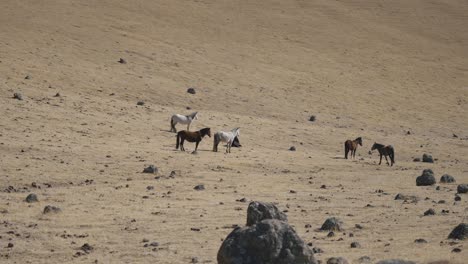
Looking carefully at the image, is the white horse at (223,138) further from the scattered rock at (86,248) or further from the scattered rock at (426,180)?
the scattered rock at (86,248)

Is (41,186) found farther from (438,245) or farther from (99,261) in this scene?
(438,245)

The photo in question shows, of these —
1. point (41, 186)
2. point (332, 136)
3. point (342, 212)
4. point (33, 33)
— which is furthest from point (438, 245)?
point (33, 33)

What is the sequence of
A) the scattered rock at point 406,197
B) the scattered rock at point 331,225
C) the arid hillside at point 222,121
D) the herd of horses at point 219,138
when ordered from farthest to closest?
the herd of horses at point 219,138 < the scattered rock at point 406,197 < the arid hillside at point 222,121 < the scattered rock at point 331,225

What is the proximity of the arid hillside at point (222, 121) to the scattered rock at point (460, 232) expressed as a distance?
334 millimetres

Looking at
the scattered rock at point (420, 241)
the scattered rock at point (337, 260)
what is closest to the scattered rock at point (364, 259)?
the scattered rock at point (337, 260)

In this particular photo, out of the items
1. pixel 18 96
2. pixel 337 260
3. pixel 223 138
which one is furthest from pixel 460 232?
pixel 18 96

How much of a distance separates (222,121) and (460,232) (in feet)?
68.3

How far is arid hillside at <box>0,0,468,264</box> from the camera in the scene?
605 inches

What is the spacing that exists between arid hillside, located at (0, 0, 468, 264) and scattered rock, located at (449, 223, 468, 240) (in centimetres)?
33

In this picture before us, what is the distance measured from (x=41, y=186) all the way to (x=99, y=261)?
7.85 metres

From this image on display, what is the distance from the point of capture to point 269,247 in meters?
10.3

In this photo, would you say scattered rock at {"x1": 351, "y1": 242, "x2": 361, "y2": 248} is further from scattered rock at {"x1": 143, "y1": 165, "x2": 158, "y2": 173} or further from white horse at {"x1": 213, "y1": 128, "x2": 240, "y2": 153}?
white horse at {"x1": 213, "y1": 128, "x2": 240, "y2": 153}

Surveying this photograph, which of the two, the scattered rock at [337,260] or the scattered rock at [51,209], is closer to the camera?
the scattered rock at [337,260]

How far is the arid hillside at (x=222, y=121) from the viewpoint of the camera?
15367mm
